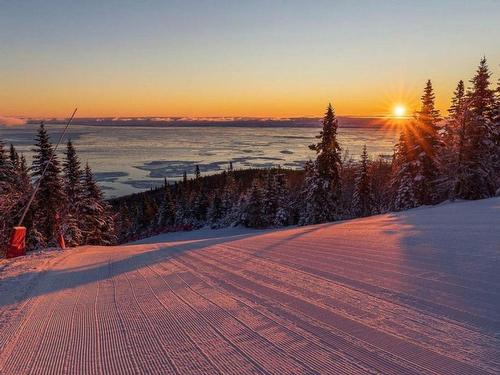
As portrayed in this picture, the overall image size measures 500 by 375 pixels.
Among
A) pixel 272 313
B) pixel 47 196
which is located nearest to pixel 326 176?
pixel 47 196

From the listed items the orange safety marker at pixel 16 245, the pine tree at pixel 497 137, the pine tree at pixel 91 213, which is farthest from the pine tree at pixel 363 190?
the orange safety marker at pixel 16 245

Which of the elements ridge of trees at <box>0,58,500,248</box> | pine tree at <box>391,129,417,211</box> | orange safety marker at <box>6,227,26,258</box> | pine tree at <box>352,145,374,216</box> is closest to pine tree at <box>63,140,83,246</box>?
ridge of trees at <box>0,58,500,248</box>

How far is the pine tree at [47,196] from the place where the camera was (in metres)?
28.4

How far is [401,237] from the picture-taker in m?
8.26

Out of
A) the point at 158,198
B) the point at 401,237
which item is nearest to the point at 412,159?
the point at 401,237

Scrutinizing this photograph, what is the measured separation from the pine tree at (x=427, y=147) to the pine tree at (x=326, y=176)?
21.2 feet

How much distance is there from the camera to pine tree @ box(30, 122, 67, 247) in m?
28.4

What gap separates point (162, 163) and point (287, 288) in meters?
158

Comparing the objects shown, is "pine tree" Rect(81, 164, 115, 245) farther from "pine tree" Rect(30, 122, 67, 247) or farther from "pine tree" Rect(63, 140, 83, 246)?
"pine tree" Rect(30, 122, 67, 247)

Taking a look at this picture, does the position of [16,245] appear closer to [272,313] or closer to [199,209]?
[272,313]

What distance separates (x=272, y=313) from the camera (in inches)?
172

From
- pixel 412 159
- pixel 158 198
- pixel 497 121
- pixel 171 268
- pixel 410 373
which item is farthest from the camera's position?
pixel 158 198

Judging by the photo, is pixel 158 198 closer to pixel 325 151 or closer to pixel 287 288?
pixel 325 151

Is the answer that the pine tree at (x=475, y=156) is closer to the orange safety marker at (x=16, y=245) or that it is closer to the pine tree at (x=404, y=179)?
the pine tree at (x=404, y=179)
